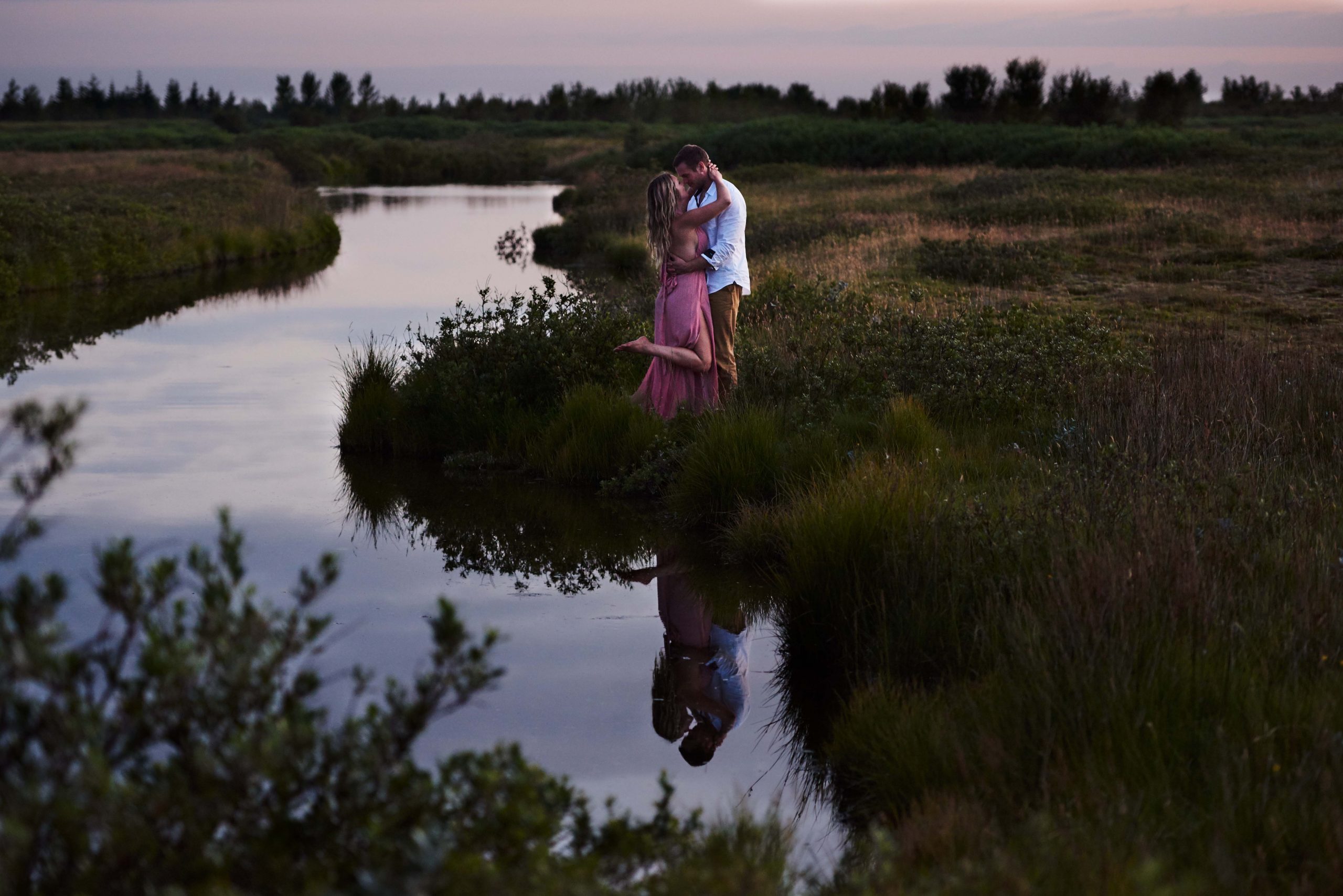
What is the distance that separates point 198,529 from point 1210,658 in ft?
20.3

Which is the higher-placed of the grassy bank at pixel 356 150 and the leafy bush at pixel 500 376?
the grassy bank at pixel 356 150

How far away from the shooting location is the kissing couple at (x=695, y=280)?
876 cm

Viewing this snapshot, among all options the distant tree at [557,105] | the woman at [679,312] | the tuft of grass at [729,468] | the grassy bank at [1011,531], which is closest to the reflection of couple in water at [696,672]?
the grassy bank at [1011,531]

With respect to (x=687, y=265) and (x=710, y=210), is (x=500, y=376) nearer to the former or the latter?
(x=687, y=265)

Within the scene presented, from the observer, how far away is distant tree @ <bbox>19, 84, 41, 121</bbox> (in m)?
109

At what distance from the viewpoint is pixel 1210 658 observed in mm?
4242

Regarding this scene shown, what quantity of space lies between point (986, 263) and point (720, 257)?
417 inches

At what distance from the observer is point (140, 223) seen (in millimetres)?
24938

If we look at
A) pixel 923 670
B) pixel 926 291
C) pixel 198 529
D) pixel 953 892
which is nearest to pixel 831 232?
pixel 926 291

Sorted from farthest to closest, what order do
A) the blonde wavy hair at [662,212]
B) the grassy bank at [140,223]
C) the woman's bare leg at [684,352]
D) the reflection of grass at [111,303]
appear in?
the grassy bank at [140,223] < the reflection of grass at [111,303] < the woman's bare leg at [684,352] < the blonde wavy hair at [662,212]

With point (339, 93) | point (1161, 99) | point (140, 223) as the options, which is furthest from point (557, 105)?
point (140, 223)

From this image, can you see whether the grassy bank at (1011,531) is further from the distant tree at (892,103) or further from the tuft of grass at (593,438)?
the distant tree at (892,103)

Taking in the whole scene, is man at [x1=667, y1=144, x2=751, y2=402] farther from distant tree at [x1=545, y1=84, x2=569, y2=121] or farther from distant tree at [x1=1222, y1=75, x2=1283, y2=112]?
distant tree at [x1=545, y1=84, x2=569, y2=121]

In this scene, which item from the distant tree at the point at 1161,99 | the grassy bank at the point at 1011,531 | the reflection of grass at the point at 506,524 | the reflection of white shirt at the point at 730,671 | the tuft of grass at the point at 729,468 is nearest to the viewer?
the grassy bank at the point at 1011,531
